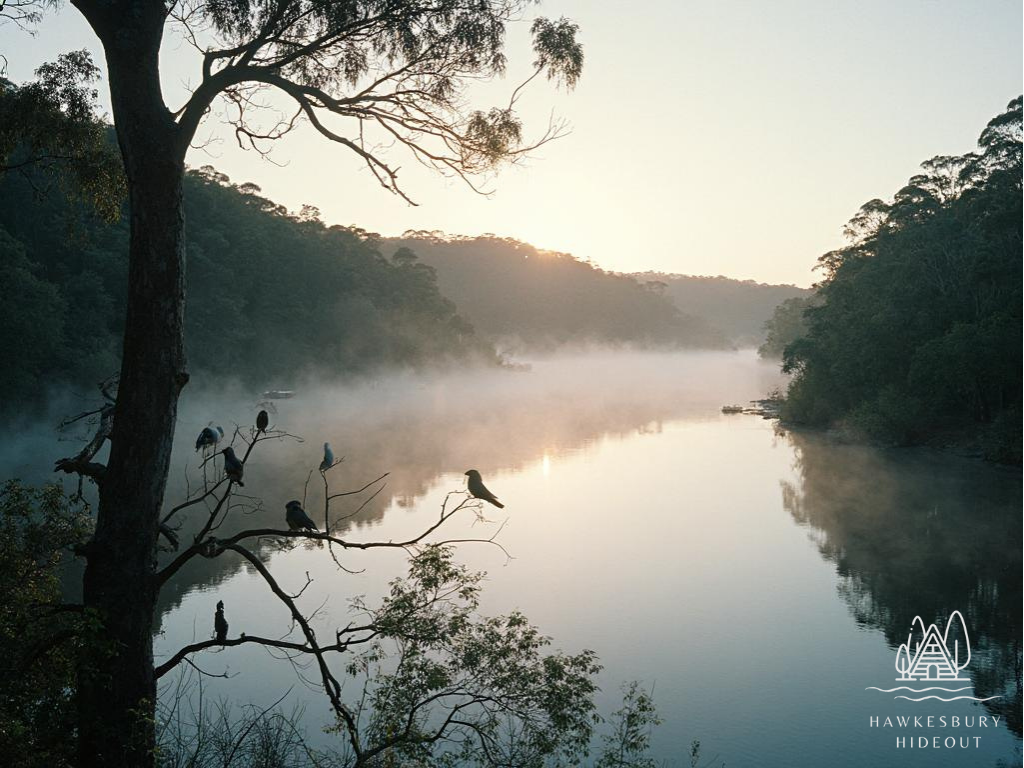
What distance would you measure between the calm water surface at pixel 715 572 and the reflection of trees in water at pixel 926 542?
0.06 metres

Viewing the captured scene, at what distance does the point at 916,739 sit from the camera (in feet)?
31.0

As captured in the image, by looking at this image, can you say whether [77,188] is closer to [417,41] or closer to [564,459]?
[417,41]

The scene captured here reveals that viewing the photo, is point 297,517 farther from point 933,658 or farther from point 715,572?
point 715,572

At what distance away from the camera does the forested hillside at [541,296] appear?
→ 338ft

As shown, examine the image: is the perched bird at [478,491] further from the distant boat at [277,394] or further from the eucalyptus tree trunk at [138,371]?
the distant boat at [277,394]

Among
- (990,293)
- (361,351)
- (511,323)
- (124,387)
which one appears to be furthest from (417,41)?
(511,323)

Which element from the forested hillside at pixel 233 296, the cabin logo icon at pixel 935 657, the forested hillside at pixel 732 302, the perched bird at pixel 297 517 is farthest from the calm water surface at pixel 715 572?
the forested hillside at pixel 732 302

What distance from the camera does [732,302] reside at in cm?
16388

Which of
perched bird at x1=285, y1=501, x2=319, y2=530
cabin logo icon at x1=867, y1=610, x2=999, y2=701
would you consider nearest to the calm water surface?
cabin logo icon at x1=867, y1=610, x2=999, y2=701

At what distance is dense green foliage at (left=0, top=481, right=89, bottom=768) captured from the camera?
15.2 ft

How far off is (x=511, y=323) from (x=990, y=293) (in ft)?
262

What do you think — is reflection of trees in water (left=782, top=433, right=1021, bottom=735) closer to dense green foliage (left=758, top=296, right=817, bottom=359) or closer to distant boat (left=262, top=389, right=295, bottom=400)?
distant boat (left=262, top=389, right=295, bottom=400)

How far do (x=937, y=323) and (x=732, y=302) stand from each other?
14037 centimetres

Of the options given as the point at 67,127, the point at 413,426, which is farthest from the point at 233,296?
the point at 67,127
